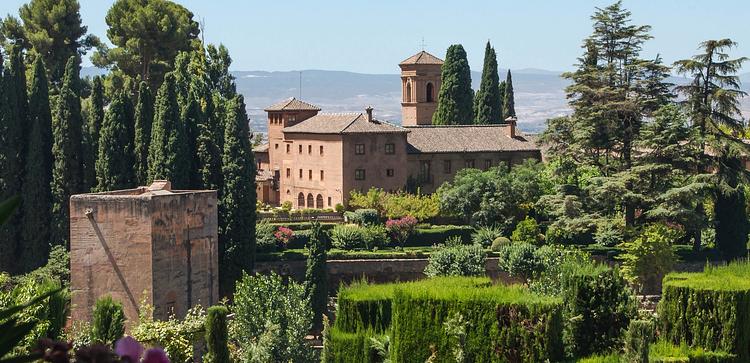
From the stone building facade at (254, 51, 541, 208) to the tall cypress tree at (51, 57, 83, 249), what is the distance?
50.7ft

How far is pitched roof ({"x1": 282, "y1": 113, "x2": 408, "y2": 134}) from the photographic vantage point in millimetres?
58119

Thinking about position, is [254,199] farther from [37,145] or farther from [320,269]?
[37,145]

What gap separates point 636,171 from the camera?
48.2 metres

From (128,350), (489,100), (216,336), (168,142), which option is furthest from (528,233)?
(128,350)

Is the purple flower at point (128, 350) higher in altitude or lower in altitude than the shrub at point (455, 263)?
higher

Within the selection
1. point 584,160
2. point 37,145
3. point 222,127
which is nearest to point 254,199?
point 222,127

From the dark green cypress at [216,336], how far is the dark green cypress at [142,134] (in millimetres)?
19321

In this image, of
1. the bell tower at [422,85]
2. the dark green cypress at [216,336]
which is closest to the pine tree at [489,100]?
the bell tower at [422,85]

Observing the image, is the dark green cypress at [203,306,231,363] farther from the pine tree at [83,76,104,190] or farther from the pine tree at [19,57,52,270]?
the pine tree at [83,76,104,190]

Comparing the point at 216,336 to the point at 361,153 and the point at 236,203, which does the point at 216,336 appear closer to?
the point at 236,203

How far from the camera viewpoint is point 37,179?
4431 cm

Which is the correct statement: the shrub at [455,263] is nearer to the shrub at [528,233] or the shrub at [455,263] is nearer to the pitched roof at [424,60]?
the shrub at [528,233]

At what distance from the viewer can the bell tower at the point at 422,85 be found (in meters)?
73.4

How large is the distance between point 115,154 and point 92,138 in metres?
1.88
